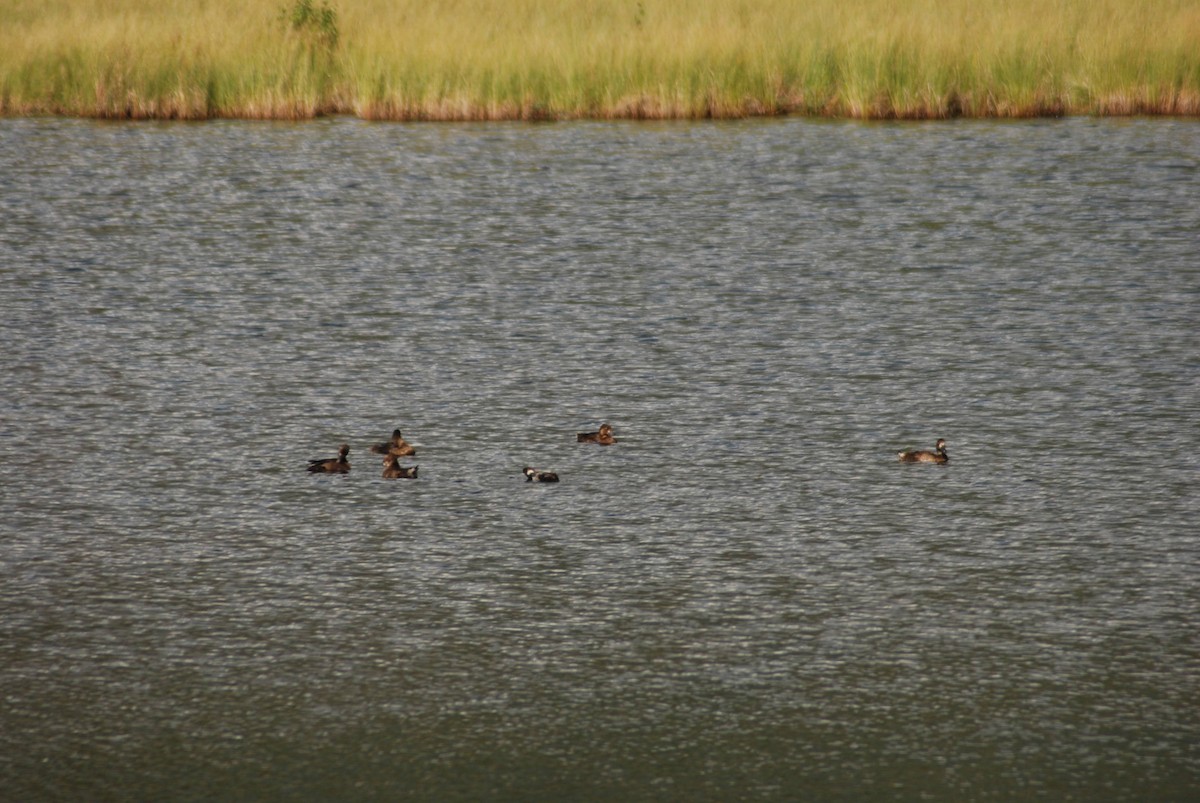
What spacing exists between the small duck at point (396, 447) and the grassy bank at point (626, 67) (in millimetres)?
16145

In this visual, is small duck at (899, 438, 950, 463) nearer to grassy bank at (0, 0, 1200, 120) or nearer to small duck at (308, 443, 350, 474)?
small duck at (308, 443, 350, 474)

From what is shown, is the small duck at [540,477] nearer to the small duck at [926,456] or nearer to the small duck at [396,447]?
the small duck at [396,447]

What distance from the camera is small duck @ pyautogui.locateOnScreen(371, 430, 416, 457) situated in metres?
11.2

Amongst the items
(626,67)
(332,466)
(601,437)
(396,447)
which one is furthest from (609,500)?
(626,67)

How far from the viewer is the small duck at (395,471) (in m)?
10.9

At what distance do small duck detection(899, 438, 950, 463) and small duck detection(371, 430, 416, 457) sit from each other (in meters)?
3.41

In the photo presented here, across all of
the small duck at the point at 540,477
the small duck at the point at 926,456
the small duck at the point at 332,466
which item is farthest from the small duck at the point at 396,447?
the small duck at the point at 926,456

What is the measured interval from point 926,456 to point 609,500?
2249mm

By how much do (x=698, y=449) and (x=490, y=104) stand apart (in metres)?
16.6

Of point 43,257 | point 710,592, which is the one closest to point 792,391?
point 710,592

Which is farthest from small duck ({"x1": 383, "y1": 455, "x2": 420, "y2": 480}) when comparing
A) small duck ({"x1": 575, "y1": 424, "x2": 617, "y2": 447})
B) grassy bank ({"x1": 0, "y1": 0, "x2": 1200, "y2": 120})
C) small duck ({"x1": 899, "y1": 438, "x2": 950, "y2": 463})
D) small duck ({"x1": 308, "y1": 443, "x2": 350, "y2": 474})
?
grassy bank ({"x1": 0, "y1": 0, "x2": 1200, "y2": 120})

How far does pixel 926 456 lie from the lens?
11.1 m

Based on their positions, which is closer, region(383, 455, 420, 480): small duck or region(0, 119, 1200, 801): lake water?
region(0, 119, 1200, 801): lake water

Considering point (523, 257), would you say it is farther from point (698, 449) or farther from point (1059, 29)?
point (1059, 29)
